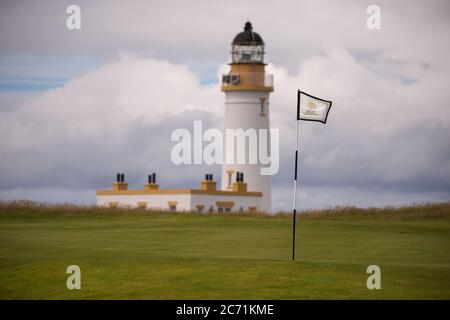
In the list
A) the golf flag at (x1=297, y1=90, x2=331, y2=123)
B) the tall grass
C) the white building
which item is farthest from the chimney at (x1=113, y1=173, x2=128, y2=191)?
the golf flag at (x1=297, y1=90, x2=331, y2=123)

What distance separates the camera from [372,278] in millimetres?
20641

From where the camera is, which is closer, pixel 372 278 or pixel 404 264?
pixel 372 278

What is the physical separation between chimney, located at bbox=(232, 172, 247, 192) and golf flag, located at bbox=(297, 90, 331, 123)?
3848 centimetres

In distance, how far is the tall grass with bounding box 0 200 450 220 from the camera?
151 feet

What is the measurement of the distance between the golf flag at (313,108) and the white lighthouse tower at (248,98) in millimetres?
38786

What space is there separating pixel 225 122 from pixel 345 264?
138 feet

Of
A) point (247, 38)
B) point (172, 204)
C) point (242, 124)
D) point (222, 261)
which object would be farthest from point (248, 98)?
point (222, 261)

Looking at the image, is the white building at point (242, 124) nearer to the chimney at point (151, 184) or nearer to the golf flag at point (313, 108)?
the chimney at point (151, 184)

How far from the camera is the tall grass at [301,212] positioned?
151 ft

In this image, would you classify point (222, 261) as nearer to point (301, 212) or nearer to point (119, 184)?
point (301, 212)

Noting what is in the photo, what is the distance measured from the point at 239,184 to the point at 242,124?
13.6 feet

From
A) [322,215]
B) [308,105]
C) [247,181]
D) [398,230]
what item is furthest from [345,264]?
[247,181]
